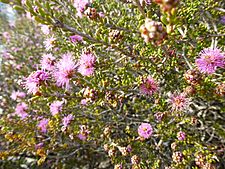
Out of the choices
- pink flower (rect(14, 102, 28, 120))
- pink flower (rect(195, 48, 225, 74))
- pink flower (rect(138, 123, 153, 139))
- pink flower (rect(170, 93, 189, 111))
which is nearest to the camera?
pink flower (rect(195, 48, 225, 74))

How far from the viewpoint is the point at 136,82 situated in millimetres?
1828

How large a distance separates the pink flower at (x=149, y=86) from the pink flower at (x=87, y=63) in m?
0.33

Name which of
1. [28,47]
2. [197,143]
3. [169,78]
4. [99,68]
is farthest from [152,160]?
[28,47]

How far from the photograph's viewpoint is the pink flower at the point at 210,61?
1.61m

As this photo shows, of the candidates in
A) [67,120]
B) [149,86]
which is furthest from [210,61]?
[67,120]

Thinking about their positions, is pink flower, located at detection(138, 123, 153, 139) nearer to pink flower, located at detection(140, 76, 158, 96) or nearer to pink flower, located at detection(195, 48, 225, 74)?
pink flower, located at detection(140, 76, 158, 96)

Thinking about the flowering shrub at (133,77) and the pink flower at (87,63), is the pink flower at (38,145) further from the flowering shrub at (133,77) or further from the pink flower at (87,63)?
the pink flower at (87,63)

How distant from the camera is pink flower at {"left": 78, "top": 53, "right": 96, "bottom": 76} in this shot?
5.75 ft

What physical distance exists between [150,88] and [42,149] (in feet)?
4.98

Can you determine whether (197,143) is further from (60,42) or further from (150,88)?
(60,42)

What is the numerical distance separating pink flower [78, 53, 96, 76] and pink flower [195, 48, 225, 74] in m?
0.61

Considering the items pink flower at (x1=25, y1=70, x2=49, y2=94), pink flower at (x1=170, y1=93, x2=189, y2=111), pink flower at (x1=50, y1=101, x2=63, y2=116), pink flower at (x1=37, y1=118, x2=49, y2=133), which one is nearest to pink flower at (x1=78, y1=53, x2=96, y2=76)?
pink flower at (x1=25, y1=70, x2=49, y2=94)

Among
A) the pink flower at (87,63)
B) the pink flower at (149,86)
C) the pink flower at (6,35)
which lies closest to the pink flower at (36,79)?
the pink flower at (87,63)

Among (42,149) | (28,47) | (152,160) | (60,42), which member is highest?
(28,47)
